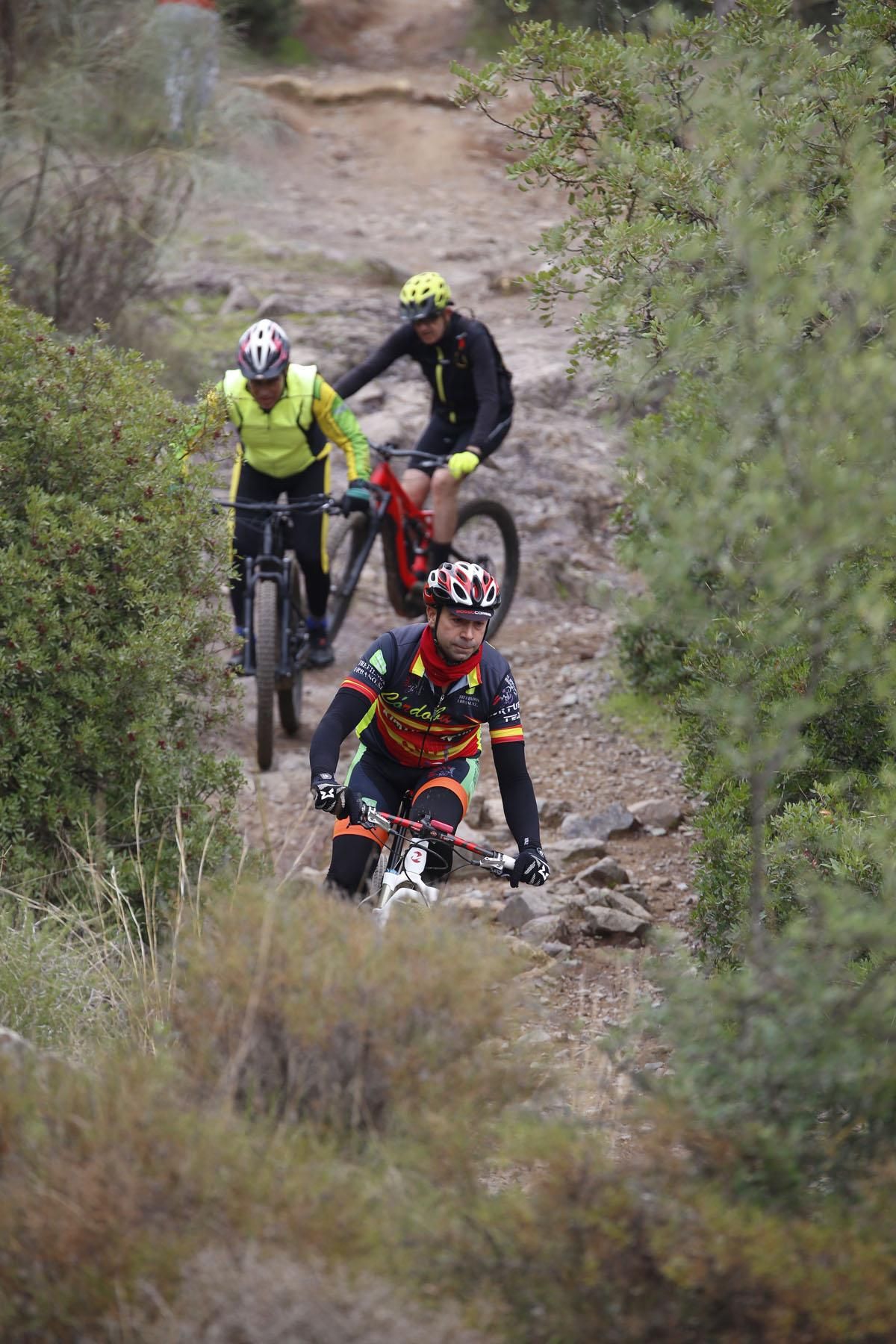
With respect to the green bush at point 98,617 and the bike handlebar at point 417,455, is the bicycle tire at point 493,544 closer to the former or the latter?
the bike handlebar at point 417,455

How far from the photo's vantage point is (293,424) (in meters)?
8.36

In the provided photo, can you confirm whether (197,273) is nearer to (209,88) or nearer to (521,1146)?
(209,88)

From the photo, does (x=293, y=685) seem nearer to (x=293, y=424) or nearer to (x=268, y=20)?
(x=293, y=424)

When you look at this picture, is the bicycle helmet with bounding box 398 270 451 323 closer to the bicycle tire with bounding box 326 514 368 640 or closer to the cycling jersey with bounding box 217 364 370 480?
the cycling jersey with bounding box 217 364 370 480

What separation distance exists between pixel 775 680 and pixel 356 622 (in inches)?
213

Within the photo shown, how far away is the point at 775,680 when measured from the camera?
19.3 feet

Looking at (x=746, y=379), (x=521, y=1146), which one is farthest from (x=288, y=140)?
(x=521, y=1146)

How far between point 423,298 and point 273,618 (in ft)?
8.01

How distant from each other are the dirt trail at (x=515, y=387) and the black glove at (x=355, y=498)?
1.48 meters

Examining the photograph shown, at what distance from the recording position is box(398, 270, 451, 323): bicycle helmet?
890 centimetres

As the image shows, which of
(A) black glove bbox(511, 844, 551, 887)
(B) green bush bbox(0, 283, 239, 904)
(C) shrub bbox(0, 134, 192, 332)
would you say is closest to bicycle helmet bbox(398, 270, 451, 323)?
(B) green bush bbox(0, 283, 239, 904)

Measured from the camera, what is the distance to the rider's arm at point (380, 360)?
9164mm

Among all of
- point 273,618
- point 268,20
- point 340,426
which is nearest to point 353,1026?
point 273,618

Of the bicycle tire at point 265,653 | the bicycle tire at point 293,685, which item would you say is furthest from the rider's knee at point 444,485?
the bicycle tire at point 265,653
